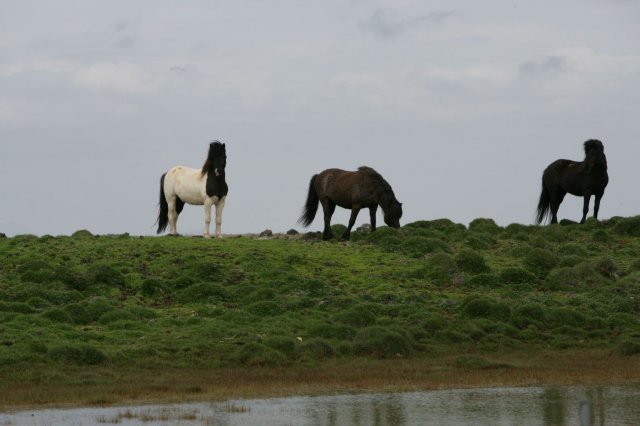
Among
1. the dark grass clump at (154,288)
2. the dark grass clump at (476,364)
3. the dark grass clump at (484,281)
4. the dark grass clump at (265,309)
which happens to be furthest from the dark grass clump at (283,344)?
the dark grass clump at (484,281)

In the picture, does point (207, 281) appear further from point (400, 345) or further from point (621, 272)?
point (621, 272)

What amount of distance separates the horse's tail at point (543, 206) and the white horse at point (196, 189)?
1424 centimetres

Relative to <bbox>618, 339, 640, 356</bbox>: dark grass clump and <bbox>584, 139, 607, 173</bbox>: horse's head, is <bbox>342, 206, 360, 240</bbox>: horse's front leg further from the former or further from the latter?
<bbox>618, 339, 640, 356</bbox>: dark grass clump

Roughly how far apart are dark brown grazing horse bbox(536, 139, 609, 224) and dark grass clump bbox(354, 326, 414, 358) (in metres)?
18.4

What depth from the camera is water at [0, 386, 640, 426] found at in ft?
65.9

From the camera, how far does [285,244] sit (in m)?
38.3

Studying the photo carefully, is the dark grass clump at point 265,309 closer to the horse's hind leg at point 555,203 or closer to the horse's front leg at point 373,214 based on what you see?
the horse's front leg at point 373,214

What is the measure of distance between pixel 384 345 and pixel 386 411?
21.4 ft

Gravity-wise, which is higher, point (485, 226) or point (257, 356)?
point (485, 226)

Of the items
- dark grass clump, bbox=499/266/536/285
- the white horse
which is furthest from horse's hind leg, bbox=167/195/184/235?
dark grass clump, bbox=499/266/536/285

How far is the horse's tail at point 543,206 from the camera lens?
4697 cm

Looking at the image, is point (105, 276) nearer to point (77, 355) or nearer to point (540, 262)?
point (77, 355)

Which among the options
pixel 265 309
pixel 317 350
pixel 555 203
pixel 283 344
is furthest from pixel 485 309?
pixel 555 203

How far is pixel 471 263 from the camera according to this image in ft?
116
